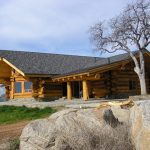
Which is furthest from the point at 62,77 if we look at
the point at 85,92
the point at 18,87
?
the point at 18,87

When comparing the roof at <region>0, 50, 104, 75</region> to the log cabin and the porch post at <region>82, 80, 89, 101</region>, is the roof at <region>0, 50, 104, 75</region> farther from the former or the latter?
the porch post at <region>82, 80, 89, 101</region>

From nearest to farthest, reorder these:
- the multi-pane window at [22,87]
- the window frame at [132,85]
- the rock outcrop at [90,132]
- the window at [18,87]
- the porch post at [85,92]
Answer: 1. the rock outcrop at [90,132]
2. the porch post at [85,92]
3. the window frame at [132,85]
4. the multi-pane window at [22,87]
5. the window at [18,87]

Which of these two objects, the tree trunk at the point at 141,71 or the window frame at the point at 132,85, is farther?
the window frame at the point at 132,85

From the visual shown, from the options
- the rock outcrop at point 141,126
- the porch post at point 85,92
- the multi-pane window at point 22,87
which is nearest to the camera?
the rock outcrop at point 141,126

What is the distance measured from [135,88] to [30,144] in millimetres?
25223

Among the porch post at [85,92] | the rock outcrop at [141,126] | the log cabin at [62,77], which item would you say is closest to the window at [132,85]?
the log cabin at [62,77]

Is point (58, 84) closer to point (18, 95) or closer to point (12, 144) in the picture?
point (18, 95)

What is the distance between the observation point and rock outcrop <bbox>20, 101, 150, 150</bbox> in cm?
749

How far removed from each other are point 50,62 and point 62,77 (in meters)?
5.95

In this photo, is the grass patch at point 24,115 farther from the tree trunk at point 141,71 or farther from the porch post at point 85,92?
the tree trunk at point 141,71

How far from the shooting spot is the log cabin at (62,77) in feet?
97.0

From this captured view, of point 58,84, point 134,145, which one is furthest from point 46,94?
point 134,145

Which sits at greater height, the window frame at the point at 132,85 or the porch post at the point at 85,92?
the window frame at the point at 132,85

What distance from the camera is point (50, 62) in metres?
35.5
